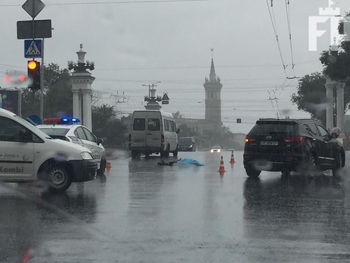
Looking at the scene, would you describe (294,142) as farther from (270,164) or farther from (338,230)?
(338,230)

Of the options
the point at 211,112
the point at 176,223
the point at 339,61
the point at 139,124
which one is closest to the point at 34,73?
the point at 139,124

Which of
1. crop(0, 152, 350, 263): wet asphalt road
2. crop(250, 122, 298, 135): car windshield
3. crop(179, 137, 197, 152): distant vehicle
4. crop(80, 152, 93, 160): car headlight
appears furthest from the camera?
crop(179, 137, 197, 152): distant vehicle

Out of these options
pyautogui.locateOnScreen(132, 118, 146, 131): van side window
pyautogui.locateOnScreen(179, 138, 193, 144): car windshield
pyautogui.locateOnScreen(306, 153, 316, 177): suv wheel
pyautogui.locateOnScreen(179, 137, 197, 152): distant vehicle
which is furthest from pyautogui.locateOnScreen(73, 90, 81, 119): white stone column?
pyautogui.locateOnScreen(306, 153, 316, 177): suv wheel

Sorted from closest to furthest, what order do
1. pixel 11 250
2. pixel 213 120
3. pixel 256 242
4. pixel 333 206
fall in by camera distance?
pixel 11 250, pixel 256 242, pixel 333 206, pixel 213 120

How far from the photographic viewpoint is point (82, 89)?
4288cm

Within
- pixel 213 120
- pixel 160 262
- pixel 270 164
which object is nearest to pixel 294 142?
pixel 270 164

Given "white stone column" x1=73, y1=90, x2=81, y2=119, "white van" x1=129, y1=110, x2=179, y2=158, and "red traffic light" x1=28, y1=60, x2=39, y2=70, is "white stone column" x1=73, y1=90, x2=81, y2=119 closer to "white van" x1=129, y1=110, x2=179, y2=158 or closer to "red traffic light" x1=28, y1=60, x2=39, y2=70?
"white van" x1=129, y1=110, x2=179, y2=158

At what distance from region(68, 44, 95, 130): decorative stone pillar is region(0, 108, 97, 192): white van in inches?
1130

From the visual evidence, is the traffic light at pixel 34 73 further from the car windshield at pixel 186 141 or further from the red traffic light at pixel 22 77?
the car windshield at pixel 186 141

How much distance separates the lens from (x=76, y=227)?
9344 millimetres

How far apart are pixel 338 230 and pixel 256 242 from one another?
1.64 metres

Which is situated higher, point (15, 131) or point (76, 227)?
point (15, 131)

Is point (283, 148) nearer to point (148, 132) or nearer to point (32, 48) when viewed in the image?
point (32, 48)

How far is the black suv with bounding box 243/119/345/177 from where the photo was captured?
17938 mm
